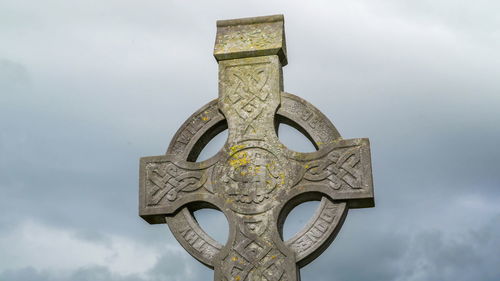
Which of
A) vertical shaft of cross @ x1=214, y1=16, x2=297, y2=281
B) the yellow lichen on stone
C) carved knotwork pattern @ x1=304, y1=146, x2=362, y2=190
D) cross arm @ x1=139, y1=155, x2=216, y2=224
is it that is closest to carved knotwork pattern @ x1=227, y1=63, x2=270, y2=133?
vertical shaft of cross @ x1=214, y1=16, x2=297, y2=281

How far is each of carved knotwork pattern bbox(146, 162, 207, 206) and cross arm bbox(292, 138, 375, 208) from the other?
111 cm

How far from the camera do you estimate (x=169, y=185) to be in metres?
9.16

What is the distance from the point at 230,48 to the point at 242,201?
1.80 meters

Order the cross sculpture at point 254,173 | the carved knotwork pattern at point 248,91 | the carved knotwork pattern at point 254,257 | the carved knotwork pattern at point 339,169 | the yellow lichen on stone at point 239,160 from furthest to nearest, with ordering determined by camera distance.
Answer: the carved knotwork pattern at point 248,91 < the yellow lichen on stone at point 239,160 < the carved knotwork pattern at point 339,169 < the cross sculpture at point 254,173 < the carved knotwork pattern at point 254,257

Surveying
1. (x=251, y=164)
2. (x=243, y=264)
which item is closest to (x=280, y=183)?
(x=251, y=164)

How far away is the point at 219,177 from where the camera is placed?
29.5 ft

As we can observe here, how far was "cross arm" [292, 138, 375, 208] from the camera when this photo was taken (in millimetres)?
8641

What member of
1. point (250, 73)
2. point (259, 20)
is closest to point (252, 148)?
point (250, 73)

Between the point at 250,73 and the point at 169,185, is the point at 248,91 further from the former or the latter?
the point at 169,185

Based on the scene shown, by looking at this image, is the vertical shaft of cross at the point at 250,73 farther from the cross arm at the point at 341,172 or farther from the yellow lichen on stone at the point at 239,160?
the cross arm at the point at 341,172

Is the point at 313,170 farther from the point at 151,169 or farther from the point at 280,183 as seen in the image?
the point at 151,169

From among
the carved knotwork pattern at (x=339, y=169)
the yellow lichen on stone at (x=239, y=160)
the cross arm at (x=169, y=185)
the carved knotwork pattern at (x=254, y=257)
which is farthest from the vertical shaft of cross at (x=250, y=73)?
the carved knotwork pattern at (x=254, y=257)

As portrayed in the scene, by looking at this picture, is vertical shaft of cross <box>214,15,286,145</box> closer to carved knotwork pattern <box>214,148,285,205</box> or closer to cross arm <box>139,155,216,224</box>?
carved knotwork pattern <box>214,148,285,205</box>

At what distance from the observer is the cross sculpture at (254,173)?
8.55 m
